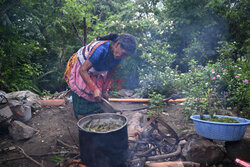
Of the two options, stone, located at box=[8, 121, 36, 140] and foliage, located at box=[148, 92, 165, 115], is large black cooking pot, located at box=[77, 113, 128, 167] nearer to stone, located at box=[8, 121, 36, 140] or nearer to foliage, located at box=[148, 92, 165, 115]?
stone, located at box=[8, 121, 36, 140]

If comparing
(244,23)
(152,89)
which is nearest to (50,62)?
(152,89)

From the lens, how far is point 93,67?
8.43ft

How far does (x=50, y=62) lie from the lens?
672 centimetres

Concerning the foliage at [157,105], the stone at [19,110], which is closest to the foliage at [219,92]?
the foliage at [157,105]

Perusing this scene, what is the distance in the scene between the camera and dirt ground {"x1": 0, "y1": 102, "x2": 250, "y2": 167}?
2441mm

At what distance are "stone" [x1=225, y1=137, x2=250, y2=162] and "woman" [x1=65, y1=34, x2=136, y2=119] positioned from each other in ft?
6.31

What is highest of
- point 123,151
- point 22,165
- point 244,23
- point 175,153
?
point 244,23

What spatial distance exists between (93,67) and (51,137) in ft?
5.73

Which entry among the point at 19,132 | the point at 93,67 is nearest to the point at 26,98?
the point at 19,132

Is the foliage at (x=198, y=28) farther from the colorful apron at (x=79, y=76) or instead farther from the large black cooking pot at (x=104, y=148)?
the large black cooking pot at (x=104, y=148)

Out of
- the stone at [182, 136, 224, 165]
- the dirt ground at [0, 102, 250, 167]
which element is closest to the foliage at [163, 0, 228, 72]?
the dirt ground at [0, 102, 250, 167]

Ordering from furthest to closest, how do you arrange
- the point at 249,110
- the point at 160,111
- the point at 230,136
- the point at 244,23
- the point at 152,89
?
the point at 244,23, the point at 152,89, the point at 160,111, the point at 249,110, the point at 230,136

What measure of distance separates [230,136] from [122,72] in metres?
5.27

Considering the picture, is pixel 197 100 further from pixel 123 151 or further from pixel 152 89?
pixel 123 151
